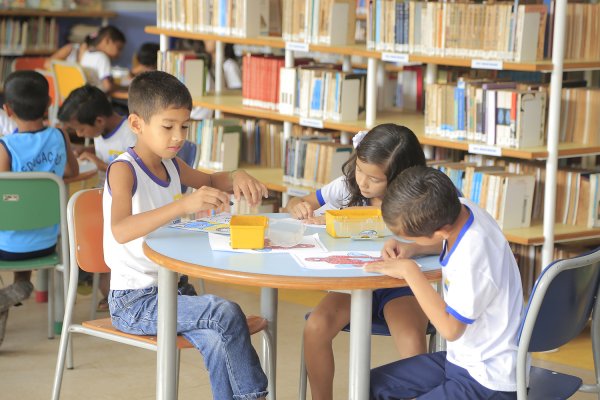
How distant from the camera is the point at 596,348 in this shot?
104 inches

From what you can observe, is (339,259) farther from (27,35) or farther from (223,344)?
(27,35)

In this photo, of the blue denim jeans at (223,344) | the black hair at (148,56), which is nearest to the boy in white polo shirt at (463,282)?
the blue denim jeans at (223,344)

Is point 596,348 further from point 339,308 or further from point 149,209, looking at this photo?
point 149,209

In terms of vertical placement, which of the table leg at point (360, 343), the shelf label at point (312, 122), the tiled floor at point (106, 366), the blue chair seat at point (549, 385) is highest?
the shelf label at point (312, 122)

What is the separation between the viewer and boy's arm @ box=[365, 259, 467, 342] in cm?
230

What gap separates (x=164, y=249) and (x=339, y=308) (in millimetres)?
632

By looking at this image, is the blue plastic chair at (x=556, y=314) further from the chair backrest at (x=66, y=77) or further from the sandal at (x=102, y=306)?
the chair backrest at (x=66, y=77)

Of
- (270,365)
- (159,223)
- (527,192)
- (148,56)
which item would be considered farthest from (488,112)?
(148,56)

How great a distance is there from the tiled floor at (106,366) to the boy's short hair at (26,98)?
0.96 metres

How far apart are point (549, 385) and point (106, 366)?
2.12 meters

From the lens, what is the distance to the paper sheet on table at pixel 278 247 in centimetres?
263

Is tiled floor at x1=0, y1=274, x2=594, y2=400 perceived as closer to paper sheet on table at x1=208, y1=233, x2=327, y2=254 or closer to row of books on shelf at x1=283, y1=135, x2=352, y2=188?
row of books on shelf at x1=283, y1=135, x2=352, y2=188

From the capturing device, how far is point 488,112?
461 centimetres

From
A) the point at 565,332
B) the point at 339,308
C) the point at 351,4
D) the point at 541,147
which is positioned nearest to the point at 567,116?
the point at 541,147
